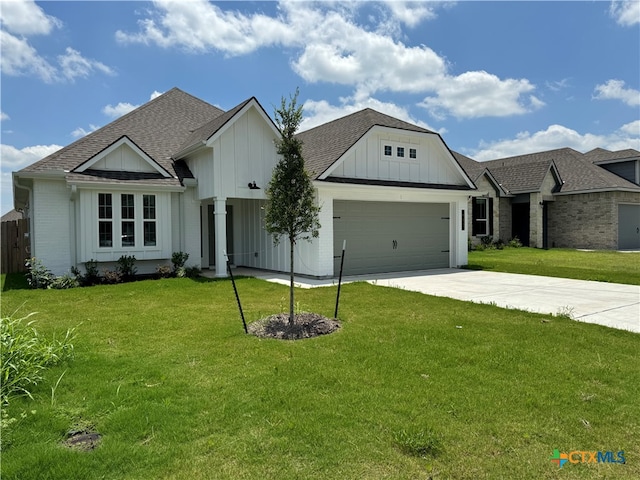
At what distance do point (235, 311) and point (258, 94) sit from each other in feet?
27.9

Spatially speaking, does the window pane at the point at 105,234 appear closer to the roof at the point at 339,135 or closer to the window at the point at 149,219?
the window at the point at 149,219

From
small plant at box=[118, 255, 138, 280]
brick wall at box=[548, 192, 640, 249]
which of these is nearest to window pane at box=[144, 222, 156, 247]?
small plant at box=[118, 255, 138, 280]

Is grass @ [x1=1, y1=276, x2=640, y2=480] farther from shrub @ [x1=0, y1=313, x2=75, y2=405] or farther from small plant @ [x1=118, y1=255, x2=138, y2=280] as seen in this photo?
small plant @ [x1=118, y1=255, x2=138, y2=280]

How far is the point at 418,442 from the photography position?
10.2ft

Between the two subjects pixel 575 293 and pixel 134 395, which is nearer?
pixel 134 395

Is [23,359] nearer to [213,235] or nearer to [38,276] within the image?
[38,276]

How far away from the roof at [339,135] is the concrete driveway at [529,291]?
12.9ft

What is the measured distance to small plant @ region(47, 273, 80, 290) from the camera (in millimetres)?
11508

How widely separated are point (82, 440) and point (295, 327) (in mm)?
3567

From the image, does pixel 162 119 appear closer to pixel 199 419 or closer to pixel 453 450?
pixel 199 419

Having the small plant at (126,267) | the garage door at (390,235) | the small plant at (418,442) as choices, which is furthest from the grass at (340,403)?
the garage door at (390,235)

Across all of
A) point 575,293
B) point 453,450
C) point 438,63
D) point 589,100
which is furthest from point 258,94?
point 589,100

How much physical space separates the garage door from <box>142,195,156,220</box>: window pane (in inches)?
234

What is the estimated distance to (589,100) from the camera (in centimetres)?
1891
